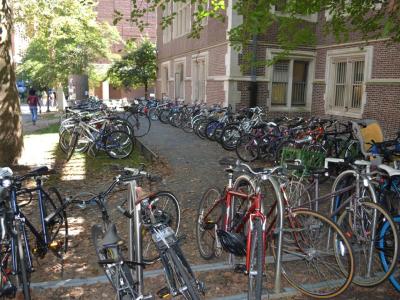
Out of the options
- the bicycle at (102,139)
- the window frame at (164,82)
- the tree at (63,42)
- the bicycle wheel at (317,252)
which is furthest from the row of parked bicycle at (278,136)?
the window frame at (164,82)

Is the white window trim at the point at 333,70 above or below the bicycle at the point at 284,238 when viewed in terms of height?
above

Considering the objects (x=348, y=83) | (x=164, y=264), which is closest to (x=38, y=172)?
(x=164, y=264)

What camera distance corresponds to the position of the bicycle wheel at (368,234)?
11.2 ft

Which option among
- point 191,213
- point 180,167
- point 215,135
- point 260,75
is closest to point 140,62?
point 260,75

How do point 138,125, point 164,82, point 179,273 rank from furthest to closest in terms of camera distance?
point 164,82 → point 138,125 → point 179,273

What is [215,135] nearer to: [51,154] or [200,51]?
[51,154]

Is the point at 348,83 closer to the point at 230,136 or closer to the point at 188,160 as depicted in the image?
the point at 230,136

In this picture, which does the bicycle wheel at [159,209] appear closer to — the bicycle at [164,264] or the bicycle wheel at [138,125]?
the bicycle at [164,264]

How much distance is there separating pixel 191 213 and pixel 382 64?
345 inches

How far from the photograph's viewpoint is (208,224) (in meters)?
4.16

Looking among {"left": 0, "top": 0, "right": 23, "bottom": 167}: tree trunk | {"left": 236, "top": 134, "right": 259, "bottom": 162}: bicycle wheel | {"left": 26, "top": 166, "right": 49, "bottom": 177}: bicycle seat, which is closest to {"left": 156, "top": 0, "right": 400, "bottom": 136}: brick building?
{"left": 236, "top": 134, "right": 259, "bottom": 162}: bicycle wheel

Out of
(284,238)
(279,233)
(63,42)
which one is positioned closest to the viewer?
(279,233)

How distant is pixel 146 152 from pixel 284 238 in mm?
7267

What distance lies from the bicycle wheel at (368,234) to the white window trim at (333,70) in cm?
894
